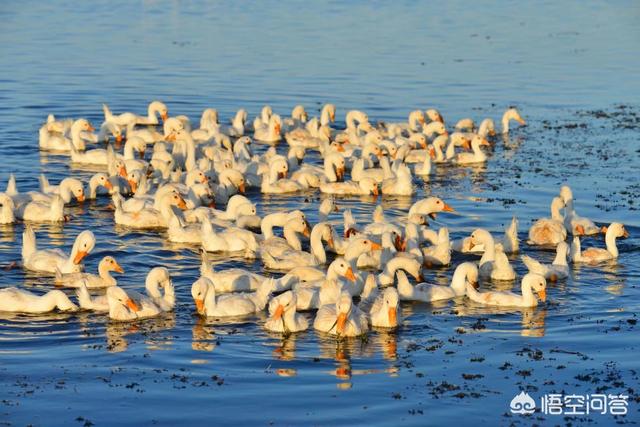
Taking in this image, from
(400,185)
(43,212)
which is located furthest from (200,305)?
(400,185)

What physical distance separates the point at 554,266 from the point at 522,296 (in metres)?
1.83

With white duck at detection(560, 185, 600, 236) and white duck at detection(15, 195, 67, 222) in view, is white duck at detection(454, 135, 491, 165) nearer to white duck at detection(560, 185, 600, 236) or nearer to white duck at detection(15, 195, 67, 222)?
white duck at detection(560, 185, 600, 236)

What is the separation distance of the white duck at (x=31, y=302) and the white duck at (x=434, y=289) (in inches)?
192

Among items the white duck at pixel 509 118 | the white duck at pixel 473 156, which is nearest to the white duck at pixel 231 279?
the white duck at pixel 473 156

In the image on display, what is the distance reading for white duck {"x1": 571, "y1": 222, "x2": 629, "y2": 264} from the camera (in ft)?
69.5

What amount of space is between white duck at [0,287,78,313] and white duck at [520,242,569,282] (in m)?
7.20

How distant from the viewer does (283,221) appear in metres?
22.2

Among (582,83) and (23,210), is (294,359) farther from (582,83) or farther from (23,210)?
(582,83)

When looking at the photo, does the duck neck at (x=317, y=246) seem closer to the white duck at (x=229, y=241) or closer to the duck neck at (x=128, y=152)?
the white duck at (x=229, y=241)

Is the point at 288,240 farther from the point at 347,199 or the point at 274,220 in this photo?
the point at 347,199

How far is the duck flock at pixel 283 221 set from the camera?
17828 mm

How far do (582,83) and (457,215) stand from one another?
17.1 metres

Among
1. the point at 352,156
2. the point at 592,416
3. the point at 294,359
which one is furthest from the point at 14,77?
the point at 592,416

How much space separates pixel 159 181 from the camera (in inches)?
1030
